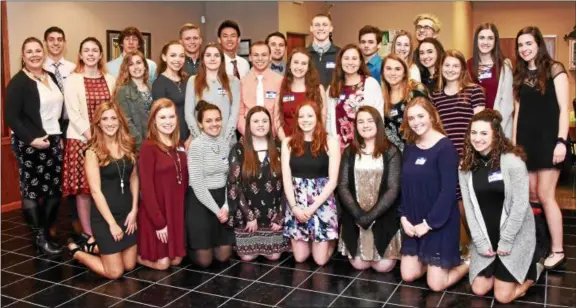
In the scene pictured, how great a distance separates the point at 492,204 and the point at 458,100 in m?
0.85

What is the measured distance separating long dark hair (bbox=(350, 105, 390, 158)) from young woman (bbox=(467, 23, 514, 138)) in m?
0.79

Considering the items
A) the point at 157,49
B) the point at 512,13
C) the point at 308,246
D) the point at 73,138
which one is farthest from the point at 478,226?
the point at 512,13

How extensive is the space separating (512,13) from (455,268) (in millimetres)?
8835

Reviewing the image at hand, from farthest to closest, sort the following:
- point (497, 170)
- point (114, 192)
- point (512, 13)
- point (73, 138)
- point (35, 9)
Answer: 1. point (512, 13)
2. point (35, 9)
3. point (73, 138)
4. point (114, 192)
5. point (497, 170)

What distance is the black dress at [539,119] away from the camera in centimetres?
379

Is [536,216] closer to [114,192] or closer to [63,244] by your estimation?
[114,192]

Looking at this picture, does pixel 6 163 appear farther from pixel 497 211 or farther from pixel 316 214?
pixel 497 211

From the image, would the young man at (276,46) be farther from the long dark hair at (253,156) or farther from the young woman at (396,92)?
the young woman at (396,92)

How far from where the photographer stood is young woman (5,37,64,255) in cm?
438

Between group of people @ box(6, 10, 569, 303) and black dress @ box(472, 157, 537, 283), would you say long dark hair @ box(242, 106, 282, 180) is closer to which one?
group of people @ box(6, 10, 569, 303)

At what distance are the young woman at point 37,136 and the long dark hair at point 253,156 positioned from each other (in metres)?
A: 1.58

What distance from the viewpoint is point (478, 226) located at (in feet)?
11.0

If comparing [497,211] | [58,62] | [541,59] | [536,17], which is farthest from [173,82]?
[536,17]

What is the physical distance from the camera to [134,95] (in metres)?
4.34
